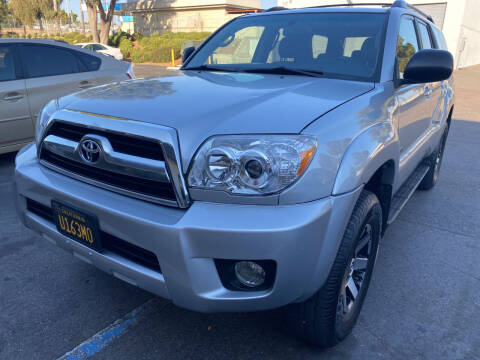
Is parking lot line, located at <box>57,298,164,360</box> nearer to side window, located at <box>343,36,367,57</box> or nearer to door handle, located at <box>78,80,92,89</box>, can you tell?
side window, located at <box>343,36,367,57</box>

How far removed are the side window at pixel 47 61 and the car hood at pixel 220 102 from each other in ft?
10.1

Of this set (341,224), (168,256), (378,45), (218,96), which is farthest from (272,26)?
(168,256)

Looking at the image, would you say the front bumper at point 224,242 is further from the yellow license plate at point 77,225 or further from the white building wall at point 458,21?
the white building wall at point 458,21

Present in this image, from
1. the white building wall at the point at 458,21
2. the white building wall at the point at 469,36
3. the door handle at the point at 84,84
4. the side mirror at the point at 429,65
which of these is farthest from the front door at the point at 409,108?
the white building wall at the point at 469,36

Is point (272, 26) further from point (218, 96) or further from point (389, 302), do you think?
point (389, 302)

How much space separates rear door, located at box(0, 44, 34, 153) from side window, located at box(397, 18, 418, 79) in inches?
164

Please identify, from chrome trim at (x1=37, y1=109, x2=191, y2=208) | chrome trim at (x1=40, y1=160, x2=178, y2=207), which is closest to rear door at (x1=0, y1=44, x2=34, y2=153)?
chrome trim at (x1=40, y1=160, x2=178, y2=207)

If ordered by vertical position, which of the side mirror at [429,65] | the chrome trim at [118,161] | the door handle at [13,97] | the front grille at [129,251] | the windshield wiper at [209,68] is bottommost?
the front grille at [129,251]

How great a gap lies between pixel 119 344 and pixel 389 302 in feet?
5.39

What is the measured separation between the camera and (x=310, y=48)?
2832 mm

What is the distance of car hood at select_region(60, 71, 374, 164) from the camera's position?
172 centimetres

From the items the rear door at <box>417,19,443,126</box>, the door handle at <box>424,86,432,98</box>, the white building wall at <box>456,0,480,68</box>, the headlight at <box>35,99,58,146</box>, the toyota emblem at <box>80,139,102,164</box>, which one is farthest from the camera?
the white building wall at <box>456,0,480,68</box>

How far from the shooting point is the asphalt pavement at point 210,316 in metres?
2.12

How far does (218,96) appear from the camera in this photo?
2.07m
